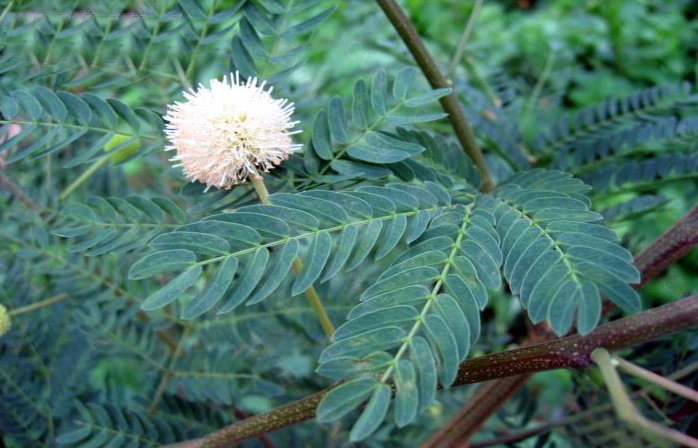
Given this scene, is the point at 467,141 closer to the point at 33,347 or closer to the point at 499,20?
the point at 33,347

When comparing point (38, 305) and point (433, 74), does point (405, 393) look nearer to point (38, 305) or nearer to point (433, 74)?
point (433, 74)

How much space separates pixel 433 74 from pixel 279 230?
204 mm

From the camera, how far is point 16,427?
1.95 ft

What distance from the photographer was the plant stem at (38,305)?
2.01 feet

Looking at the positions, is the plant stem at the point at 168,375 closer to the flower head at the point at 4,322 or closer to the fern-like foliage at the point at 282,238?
the flower head at the point at 4,322

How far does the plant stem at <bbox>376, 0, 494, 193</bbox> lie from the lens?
53cm

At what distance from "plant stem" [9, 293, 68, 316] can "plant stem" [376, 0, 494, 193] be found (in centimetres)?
38

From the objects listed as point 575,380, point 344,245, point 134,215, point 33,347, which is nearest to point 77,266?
point 33,347

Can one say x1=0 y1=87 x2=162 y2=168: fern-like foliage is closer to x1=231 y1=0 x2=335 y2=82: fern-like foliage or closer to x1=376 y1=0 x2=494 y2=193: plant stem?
x1=231 y1=0 x2=335 y2=82: fern-like foliage

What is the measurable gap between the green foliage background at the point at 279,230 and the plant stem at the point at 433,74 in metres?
0.02

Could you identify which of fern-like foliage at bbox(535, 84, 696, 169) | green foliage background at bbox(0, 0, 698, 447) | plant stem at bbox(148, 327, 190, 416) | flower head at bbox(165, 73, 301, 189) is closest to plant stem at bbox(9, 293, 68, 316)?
green foliage background at bbox(0, 0, 698, 447)

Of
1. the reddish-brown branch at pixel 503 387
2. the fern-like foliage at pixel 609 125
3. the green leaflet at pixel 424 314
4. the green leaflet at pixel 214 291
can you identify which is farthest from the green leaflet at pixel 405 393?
the fern-like foliage at pixel 609 125

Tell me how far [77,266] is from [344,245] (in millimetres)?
352

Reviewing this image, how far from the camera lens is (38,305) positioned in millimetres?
634
